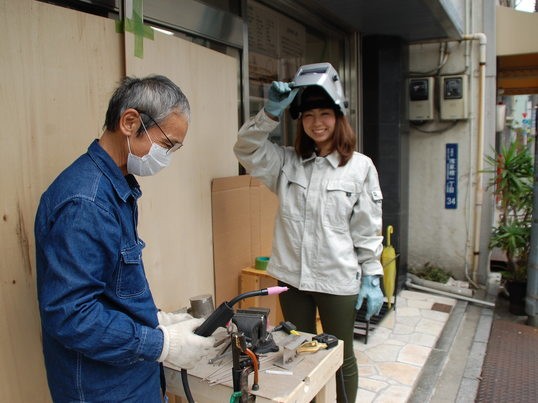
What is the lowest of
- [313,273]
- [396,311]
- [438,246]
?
[396,311]

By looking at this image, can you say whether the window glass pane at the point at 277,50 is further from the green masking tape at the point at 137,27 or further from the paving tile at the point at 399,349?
the paving tile at the point at 399,349

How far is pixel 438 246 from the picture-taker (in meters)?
6.11

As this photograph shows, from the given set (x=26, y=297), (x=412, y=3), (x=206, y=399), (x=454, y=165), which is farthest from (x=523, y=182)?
(x=26, y=297)

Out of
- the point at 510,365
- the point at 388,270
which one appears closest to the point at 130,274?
the point at 388,270

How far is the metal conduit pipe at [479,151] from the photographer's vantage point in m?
5.69

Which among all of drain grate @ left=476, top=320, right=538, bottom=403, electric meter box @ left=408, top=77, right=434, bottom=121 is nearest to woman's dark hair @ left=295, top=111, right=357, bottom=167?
drain grate @ left=476, top=320, right=538, bottom=403

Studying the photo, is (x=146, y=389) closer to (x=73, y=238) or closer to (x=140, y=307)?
(x=140, y=307)

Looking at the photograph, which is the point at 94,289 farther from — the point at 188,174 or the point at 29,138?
the point at 188,174

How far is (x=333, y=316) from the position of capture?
238 cm

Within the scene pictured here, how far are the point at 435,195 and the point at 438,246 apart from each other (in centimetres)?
71

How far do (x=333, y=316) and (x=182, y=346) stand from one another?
1168 millimetres

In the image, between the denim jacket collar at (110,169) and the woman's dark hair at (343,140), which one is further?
the woman's dark hair at (343,140)

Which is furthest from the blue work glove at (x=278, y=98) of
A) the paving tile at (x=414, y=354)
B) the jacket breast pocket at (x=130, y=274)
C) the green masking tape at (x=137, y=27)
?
the paving tile at (x=414, y=354)

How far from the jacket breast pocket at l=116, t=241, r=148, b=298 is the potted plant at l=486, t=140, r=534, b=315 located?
4.97 meters
